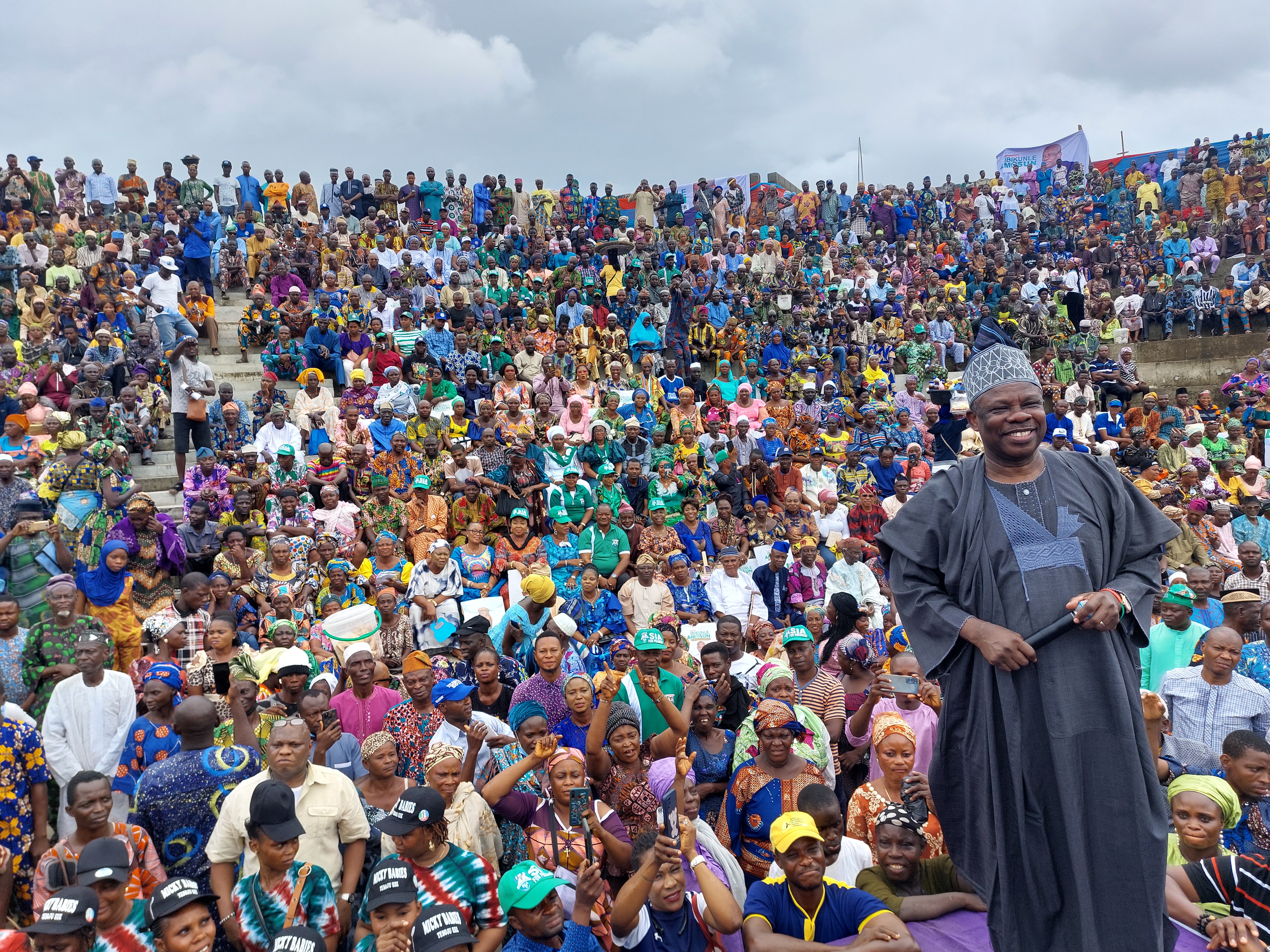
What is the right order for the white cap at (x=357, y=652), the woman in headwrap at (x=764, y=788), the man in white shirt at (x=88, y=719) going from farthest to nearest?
1. the white cap at (x=357, y=652)
2. the man in white shirt at (x=88, y=719)
3. the woman in headwrap at (x=764, y=788)

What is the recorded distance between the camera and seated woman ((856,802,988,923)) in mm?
3756

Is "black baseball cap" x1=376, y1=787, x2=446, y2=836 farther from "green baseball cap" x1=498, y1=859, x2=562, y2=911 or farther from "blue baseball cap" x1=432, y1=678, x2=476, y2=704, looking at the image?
"blue baseball cap" x1=432, y1=678, x2=476, y2=704

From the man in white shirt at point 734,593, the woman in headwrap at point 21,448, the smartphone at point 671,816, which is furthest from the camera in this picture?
the man in white shirt at point 734,593

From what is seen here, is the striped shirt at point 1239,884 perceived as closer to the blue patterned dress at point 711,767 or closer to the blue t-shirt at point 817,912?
the blue t-shirt at point 817,912

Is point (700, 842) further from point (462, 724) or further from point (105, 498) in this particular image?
point (105, 498)

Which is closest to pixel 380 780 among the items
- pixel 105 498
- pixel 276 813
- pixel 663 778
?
pixel 276 813

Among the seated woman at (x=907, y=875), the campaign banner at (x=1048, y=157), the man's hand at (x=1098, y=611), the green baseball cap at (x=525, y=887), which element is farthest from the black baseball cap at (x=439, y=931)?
the campaign banner at (x=1048, y=157)

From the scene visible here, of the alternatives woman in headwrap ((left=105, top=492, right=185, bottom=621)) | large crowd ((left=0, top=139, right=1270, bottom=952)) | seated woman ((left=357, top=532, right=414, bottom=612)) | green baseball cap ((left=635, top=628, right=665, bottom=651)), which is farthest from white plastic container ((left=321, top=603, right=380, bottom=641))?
green baseball cap ((left=635, top=628, right=665, bottom=651))

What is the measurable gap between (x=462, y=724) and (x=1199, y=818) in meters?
3.49

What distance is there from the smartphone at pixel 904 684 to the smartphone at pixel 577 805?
1843 millimetres

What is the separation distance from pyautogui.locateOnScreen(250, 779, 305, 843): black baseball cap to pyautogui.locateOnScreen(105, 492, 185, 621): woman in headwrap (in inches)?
155

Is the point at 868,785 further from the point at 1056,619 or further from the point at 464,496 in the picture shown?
the point at 464,496

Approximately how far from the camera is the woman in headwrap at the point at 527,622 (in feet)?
22.2

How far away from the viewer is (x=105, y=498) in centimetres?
798
